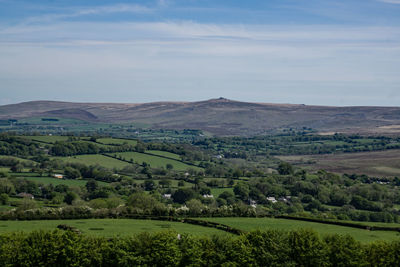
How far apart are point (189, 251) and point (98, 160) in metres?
125

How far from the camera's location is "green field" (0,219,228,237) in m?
67.0

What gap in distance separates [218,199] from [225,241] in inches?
2371

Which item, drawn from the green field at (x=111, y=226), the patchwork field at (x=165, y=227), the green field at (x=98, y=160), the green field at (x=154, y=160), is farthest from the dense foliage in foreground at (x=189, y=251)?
the green field at (x=154, y=160)

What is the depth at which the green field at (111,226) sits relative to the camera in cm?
6700

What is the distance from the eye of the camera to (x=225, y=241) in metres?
56.9

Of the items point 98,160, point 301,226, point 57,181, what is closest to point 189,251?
point 301,226

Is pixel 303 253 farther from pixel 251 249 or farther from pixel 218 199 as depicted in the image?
pixel 218 199

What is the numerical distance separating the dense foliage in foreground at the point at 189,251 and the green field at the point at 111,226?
9761mm

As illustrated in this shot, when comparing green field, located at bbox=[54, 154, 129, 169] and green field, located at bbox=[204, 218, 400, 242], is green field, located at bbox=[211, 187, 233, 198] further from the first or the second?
green field, located at bbox=[54, 154, 129, 169]

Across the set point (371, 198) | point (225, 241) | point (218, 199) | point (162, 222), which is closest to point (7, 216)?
point (162, 222)

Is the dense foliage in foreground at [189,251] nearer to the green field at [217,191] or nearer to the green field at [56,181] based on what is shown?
the green field at [217,191]

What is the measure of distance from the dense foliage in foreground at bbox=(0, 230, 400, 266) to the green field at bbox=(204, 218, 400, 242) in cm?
1158

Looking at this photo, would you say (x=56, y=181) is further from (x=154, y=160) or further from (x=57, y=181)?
(x=154, y=160)

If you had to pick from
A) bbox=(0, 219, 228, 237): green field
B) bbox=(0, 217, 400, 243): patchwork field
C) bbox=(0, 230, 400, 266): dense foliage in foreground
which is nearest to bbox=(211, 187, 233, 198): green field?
bbox=(0, 217, 400, 243): patchwork field
